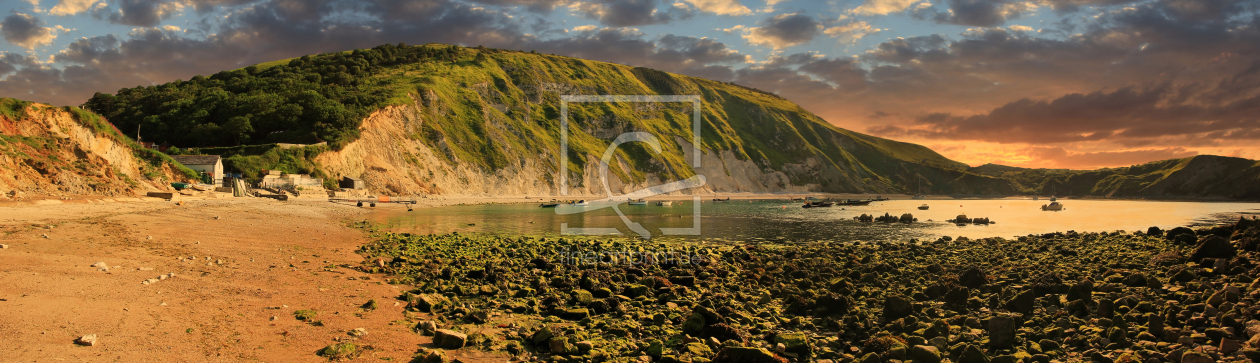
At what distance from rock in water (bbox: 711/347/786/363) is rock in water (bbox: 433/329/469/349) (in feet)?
13.1

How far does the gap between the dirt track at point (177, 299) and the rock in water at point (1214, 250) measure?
75.0 ft

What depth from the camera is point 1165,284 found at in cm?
1367

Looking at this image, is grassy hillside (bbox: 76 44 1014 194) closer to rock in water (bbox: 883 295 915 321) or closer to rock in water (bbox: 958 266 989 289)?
rock in water (bbox: 883 295 915 321)

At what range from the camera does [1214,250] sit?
1678 cm

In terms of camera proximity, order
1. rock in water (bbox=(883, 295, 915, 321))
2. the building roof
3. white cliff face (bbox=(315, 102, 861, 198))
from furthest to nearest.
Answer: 1. white cliff face (bbox=(315, 102, 861, 198))
2. the building roof
3. rock in water (bbox=(883, 295, 915, 321))

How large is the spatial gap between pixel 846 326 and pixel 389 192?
82.2m

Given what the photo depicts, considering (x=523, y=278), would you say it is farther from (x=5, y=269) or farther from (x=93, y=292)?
(x=5, y=269)

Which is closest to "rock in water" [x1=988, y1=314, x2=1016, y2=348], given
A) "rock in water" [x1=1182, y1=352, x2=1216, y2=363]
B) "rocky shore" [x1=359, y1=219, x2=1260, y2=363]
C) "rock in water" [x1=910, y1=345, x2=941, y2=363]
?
"rocky shore" [x1=359, y1=219, x2=1260, y2=363]

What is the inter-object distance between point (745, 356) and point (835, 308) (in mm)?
4232

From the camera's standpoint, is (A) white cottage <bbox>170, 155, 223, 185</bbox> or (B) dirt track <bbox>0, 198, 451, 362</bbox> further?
(A) white cottage <bbox>170, 155, 223, 185</bbox>

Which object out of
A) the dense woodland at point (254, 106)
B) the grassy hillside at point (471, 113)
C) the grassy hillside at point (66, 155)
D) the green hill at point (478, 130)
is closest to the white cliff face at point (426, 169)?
the green hill at point (478, 130)

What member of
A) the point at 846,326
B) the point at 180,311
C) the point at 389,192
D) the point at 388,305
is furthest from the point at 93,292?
the point at 389,192

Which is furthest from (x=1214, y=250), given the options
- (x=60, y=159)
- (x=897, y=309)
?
(x=60, y=159)

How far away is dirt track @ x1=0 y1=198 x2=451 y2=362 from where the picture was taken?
684cm
